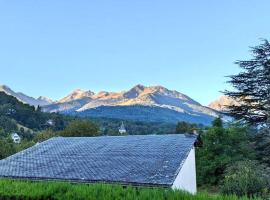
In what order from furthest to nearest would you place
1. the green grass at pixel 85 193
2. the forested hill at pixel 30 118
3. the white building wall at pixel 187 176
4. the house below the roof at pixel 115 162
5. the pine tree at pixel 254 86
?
the forested hill at pixel 30 118 → the pine tree at pixel 254 86 → the white building wall at pixel 187 176 → the house below the roof at pixel 115 162 → the green grass at pixel 85 193

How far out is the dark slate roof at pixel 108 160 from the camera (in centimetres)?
1755

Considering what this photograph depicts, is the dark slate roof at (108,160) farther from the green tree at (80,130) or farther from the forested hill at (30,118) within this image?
the forested hill at (30,118)

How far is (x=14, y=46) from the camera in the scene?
4275 centimetres

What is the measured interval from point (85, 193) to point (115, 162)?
10.5 meters

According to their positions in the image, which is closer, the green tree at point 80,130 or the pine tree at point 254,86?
the pine tree at point 254,86

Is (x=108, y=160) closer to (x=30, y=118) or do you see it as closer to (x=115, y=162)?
(x=115, y=162)

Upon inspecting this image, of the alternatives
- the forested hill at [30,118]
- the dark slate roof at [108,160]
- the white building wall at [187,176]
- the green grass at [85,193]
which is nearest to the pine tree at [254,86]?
the dark slate roof at [108,160]

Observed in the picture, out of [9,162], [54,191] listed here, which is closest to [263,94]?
[9,162]

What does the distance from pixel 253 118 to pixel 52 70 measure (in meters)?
29.9

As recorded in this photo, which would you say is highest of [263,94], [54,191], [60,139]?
[263,94]

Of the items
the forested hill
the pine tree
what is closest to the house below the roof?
the pine tree

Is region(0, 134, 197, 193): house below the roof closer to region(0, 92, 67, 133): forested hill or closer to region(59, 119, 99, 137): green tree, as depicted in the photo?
region(59, 119, 99, 137): green tree

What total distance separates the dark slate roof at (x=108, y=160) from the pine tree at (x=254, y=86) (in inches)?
708

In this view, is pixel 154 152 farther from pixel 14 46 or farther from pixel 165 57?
pixel 165 57
